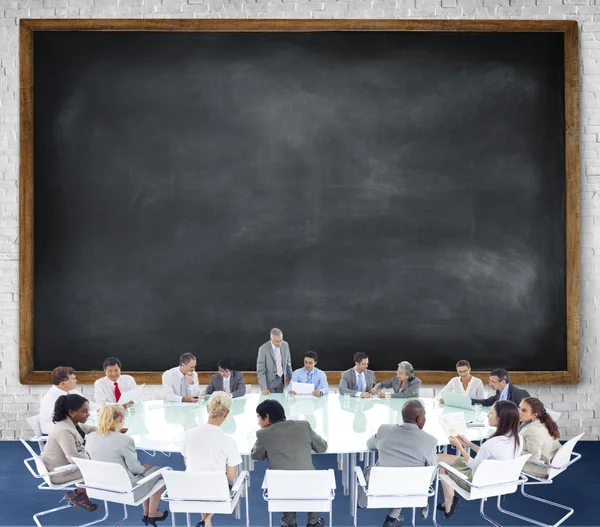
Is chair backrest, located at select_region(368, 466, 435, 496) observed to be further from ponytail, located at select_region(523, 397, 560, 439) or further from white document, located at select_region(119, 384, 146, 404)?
white document, located at select_region(119, 384, 146, 404)

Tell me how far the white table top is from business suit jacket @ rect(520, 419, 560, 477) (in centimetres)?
36

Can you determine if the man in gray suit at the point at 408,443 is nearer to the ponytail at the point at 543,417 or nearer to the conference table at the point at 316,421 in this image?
the conference table at the point at 316,421

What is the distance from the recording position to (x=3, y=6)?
8.55 metres

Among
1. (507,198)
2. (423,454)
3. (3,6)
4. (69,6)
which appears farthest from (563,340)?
(3,6)

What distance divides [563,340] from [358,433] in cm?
350

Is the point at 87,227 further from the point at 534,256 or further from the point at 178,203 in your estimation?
the point at 534,256

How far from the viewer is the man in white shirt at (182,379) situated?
7.39 metres

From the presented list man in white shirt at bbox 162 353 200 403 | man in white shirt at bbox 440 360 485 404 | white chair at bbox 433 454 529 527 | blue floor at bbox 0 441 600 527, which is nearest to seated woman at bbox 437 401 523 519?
white chair at bbox 433 454 529 527

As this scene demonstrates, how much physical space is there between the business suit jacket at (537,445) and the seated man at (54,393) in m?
3.84

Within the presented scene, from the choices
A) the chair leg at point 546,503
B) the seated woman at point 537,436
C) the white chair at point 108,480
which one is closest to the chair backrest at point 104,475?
the white chair at point 108,480

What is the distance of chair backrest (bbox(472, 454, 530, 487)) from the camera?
5397 millimetres

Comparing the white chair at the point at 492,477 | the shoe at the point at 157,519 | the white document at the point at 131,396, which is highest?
the white document at the point at 131,396

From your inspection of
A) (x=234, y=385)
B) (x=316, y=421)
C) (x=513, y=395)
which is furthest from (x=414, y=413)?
(x=234, y=385)

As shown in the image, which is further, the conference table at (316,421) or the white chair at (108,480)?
the conference table at (316,421)
